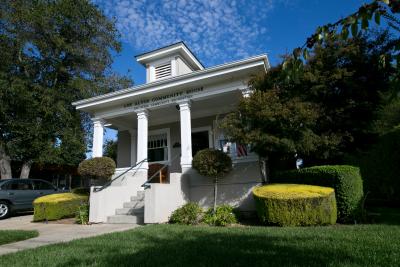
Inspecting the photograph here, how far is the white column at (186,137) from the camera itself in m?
10.2

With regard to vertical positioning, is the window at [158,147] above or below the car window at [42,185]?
above

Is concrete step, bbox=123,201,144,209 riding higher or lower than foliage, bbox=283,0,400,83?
lower

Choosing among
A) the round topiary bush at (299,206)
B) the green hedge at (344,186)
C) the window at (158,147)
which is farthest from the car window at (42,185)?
the green hedge at (344,186)

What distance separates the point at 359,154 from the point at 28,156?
17998 millimetres

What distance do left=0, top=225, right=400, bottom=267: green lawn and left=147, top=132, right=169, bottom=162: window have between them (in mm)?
8637

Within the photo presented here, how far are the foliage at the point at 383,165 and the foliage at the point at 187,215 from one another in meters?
5.58

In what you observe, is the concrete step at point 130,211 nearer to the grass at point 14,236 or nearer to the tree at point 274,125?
the grass at point 14,236

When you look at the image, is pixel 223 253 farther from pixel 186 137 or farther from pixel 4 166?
pixel 4 166

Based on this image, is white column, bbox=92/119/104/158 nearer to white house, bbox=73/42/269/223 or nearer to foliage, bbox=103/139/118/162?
white house, bbox=73/42/269/223

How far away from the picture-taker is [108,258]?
4.24 meters

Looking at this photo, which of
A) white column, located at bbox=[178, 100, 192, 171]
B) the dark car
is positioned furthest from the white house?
the dark car

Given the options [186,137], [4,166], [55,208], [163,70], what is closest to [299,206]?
[186,137]

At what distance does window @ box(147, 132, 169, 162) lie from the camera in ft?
48.1

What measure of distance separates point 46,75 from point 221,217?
17285 millimetres
